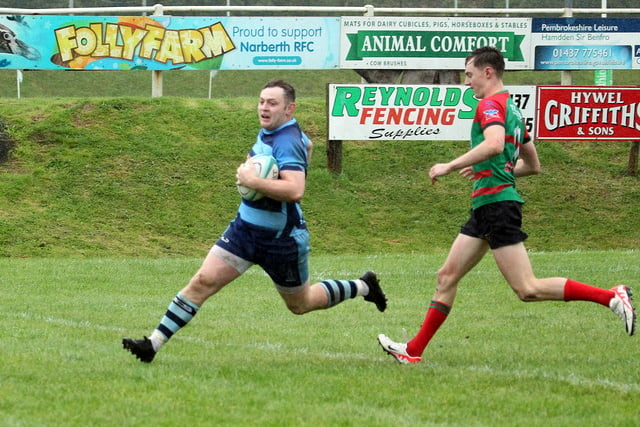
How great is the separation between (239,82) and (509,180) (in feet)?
96.1

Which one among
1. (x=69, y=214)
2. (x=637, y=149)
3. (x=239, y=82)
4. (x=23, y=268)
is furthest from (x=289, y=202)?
(x=239, y=82)

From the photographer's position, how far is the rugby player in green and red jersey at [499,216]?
23.7 ft

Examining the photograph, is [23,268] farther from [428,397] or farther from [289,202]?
[428,397]

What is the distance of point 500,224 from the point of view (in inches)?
286

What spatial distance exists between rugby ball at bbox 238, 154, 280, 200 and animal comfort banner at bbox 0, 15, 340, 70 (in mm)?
13823

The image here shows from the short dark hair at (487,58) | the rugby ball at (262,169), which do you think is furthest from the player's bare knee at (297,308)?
the short dark hair at (487,58)

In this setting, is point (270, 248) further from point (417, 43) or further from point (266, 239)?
point (417, 43)

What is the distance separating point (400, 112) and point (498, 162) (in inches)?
526

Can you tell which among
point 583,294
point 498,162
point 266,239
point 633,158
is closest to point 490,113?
point 498,162

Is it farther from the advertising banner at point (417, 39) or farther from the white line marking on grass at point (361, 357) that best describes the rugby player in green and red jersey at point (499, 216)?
the advertising banner at point (417, 39)

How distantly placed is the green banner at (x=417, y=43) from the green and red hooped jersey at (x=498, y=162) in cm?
1358

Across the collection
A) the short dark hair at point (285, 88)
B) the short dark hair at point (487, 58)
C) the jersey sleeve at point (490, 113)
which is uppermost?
the short dark hair at point (487, 58)

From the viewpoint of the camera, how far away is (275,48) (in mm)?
20953

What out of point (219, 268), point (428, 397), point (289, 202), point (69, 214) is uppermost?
point (289, 202)
